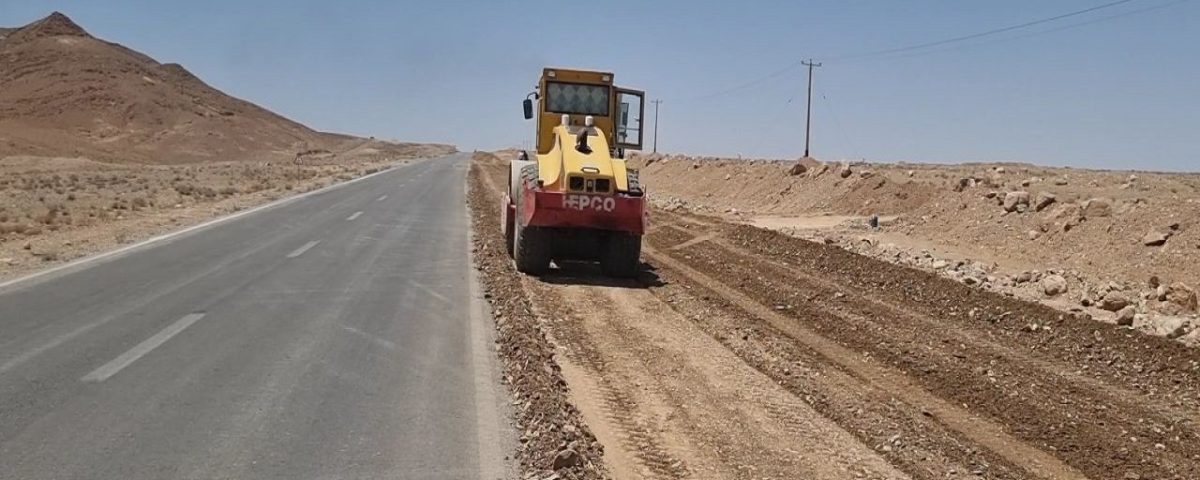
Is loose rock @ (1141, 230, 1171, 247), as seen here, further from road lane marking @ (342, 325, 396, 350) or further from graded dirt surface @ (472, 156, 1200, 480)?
road lane marking @ (342, 325, 396, 350)

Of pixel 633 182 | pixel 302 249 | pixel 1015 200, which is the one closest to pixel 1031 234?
pixel 1015 200

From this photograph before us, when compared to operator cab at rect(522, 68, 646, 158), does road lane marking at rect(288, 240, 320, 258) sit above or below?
below

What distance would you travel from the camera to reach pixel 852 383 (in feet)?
29.5

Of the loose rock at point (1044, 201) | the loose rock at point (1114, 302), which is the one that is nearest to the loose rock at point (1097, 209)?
the loose rock at point (1044, 201)

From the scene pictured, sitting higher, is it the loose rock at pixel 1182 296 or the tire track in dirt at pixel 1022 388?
the loose rock at pixel 1182 296

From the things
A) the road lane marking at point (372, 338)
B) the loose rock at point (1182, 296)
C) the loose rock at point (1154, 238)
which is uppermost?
the loose rock at point (1154, 238)

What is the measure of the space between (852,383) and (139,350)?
249 inches

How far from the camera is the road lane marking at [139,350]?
26.5ft

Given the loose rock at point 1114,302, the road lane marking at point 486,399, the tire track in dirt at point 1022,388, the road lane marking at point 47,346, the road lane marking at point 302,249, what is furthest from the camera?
the road lane marking at point 302,249

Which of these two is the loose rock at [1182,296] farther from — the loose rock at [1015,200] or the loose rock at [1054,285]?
the loose rock at [1015,200]

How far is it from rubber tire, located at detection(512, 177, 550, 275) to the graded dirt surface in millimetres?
328

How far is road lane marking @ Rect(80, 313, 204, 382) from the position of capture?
806cm

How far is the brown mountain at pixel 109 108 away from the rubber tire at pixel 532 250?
78.0m

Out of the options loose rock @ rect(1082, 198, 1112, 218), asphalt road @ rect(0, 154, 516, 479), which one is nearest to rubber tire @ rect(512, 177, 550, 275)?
asphalt road @ rect(0, 154, 516, 479)
